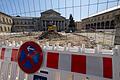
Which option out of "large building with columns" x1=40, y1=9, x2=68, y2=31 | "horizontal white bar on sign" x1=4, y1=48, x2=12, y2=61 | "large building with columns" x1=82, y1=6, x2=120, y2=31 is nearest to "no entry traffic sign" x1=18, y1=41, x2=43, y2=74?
"horizontal white bar on sign" x1=4, y1=48, x2=12, y2=61

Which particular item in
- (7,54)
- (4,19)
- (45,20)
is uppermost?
(4,19)

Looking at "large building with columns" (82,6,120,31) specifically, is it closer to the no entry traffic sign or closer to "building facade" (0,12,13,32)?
the no entry traffic sign

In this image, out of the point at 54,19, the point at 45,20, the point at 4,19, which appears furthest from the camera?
the point at 4,19

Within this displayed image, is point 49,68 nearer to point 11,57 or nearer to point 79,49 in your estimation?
point 79,49

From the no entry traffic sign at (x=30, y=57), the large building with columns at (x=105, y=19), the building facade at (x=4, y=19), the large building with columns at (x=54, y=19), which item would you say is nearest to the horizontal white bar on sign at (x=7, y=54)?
the no entry traffic sign at (x=30, y=57)

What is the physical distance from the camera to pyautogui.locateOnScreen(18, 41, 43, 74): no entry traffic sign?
2542mm

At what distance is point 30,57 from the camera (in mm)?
2623

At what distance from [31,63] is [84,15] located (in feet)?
4.85

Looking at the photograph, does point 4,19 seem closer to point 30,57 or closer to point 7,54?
point 7,54

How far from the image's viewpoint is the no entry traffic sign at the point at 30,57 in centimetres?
254

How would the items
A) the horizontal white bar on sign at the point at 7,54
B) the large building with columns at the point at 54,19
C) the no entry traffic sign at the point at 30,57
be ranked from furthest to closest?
the large building with columns at the point at 54,19
the horizontal white bar on sign at the point at 7,54
the no entry traffic sign at the point at 30,57

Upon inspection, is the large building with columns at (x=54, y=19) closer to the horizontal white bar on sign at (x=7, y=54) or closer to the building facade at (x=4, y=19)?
the horizontal white bar on sign at (x=7, y=54)

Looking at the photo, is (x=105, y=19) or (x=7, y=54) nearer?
(x=7, y=54)

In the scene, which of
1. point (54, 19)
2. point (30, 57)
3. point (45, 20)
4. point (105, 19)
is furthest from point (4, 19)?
point (30, 57)
